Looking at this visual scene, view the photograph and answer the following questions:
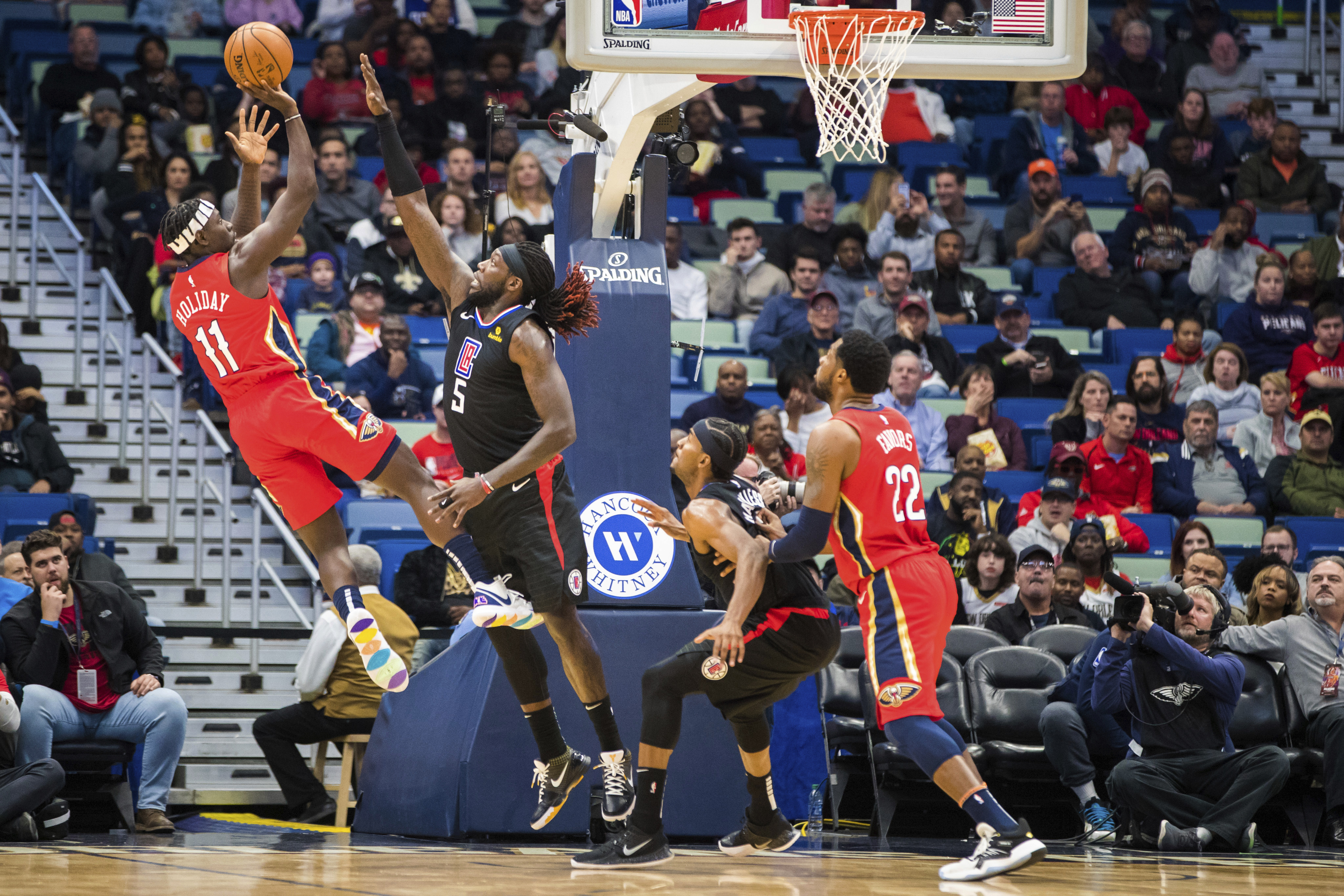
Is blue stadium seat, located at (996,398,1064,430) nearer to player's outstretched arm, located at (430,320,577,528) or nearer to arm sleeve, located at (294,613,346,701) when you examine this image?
arm sleeve, located at (294,613,346,701)

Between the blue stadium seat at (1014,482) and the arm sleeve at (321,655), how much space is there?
195 inches

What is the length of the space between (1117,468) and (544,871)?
266 inches

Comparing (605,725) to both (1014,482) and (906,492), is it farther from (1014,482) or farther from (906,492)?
(1014,482)

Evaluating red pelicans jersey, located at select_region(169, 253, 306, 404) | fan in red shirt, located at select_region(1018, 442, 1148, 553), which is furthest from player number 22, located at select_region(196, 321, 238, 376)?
fan in red shirt, located at select_region(1018, 442, 1148, 553)

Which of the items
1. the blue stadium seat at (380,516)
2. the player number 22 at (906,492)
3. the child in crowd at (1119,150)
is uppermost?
the child in crowd at (1119,150)

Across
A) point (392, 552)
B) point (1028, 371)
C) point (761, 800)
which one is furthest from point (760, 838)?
point (1028, 371)

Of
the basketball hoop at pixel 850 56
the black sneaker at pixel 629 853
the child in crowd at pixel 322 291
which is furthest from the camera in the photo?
the child in crowd at pixel 322 291

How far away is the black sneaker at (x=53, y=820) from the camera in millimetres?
7844

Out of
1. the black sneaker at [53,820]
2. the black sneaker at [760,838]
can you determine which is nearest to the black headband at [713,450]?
the black sneaker at [760,838]

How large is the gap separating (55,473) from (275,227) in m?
4.97

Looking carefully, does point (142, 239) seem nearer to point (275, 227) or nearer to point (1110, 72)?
point (275, 227)

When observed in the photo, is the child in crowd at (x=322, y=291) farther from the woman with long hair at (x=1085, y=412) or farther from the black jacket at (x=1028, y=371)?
the woman with long hair at (x=1085, y=412)

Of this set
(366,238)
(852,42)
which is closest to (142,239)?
(366,238)

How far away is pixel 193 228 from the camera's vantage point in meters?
6.50
